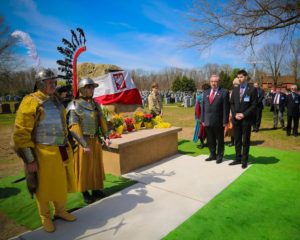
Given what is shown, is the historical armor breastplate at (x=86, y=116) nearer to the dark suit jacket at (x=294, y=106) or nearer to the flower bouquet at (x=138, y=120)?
the flower bouquet at (x=138, y=120)

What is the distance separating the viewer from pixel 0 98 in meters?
46.0

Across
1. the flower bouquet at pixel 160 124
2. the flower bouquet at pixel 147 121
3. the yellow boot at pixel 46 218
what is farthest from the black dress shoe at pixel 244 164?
the yellow boot at pixel 46 218

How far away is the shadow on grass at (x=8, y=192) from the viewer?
4078 mm

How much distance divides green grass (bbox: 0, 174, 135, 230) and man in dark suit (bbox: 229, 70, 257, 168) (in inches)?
99.3

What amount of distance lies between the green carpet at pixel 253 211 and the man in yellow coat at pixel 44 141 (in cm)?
148

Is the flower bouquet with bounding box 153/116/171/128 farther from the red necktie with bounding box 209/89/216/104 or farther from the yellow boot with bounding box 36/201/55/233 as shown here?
the yellow boot with bounding box 36/201/55/233

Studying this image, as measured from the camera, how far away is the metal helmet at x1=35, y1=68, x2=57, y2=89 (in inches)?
106

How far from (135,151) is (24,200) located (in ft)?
7.34

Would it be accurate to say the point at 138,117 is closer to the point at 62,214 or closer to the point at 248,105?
the point at 248,105

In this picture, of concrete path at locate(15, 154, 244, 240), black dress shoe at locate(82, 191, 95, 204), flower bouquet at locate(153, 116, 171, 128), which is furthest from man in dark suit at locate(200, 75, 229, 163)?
black dress shoe at locate(82, 191, 95, 204)

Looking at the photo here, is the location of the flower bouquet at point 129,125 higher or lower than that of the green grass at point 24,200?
higher

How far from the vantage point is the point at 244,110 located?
495 cm

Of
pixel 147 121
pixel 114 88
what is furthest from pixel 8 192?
pixel 114 88

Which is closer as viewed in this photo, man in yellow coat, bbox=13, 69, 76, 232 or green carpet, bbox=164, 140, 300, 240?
man in yellow coat, bbox=13, 69, 76, 232
